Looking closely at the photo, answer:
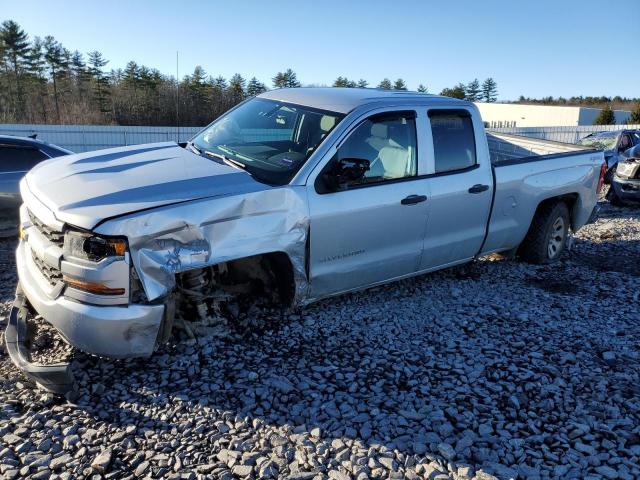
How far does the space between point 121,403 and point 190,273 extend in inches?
39.2

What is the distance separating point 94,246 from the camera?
3.30 metres

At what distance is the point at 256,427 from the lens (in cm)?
317

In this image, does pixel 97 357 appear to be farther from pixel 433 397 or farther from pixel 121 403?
pixel 433 397

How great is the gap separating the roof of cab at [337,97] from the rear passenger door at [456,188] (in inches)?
10.9

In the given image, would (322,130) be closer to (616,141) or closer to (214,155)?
(214,155)

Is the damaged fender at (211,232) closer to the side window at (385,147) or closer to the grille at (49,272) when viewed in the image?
the grille at (49,272)

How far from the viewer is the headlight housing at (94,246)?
329 cm

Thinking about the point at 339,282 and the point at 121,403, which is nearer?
the point at 121,403

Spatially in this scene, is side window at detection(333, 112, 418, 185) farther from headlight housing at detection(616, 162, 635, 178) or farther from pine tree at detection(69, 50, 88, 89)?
pine tree at detection(69, 50, 88, 89)

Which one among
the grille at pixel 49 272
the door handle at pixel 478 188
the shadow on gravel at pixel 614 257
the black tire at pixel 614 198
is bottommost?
the shadow on gravel at pixel 614 257

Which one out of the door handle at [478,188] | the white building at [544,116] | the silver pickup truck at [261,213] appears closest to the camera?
the silver pickup truck at [261,213]

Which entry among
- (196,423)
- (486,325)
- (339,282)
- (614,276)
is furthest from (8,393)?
(614,276)

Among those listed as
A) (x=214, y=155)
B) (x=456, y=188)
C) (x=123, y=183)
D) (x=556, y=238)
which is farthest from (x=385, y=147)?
(x=556, y=238)

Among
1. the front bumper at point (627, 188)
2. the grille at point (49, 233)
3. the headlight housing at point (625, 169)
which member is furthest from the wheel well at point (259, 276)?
the headlight housing at point (625, 169)
